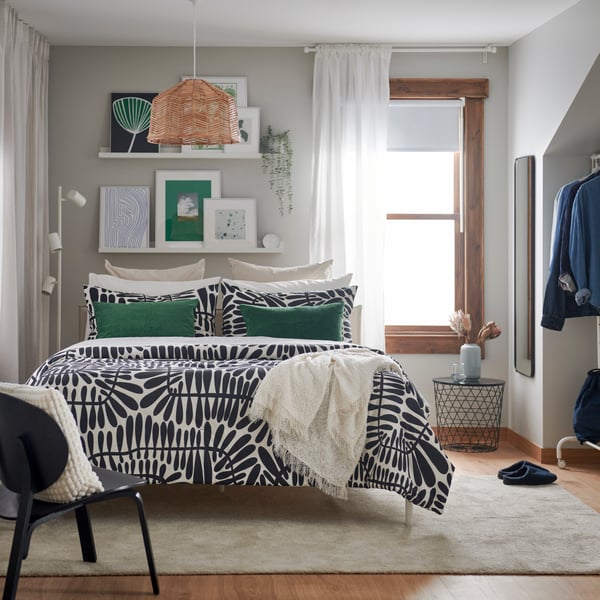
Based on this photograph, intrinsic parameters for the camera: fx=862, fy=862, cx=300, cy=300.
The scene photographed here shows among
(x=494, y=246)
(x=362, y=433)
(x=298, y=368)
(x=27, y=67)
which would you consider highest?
(x=27, y=67)

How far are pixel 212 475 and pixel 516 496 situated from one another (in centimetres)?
153

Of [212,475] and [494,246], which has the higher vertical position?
[494,246]

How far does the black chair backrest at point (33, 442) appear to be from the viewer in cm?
243

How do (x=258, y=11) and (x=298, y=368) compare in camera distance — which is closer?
(x=298, y=368)

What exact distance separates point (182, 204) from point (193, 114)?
3.95ft

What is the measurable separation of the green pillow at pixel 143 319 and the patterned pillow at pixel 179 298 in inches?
3.3

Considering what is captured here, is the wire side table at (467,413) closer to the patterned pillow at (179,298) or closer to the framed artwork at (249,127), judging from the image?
the patterned pillow at (179,298)

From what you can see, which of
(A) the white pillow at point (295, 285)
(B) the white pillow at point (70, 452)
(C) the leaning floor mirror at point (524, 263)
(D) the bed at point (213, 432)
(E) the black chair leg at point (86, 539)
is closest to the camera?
(B) the white pillow at point (70, 452)

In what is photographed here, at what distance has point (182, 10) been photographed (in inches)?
187

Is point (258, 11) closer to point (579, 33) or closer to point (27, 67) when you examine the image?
point (27, 67)

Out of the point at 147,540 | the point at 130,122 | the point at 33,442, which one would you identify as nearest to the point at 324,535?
the point at 147,540

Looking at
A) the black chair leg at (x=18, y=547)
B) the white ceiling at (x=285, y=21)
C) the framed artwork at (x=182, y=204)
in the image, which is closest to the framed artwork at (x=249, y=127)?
the framed artwork at (x=182, y=204)

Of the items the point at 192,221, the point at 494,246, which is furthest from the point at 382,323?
the point at 192,221

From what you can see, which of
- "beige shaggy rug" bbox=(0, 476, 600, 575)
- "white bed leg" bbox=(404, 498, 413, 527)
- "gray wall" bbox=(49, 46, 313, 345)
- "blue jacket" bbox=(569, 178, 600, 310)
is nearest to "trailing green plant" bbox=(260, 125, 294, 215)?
"gray wall" bbox=(49, 46, 313, 345)
